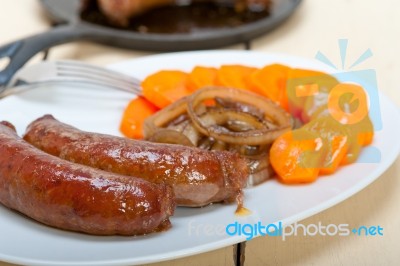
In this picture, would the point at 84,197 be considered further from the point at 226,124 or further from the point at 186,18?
the point at 186,18

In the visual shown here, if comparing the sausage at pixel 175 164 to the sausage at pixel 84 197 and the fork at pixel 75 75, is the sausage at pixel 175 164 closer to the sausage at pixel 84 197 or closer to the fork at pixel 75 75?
the sausage at pixel 84 197

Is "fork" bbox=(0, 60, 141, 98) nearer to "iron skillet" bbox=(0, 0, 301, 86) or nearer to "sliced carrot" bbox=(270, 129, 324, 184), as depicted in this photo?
"iron skillet" bbox=(0, 0, 301, 86)

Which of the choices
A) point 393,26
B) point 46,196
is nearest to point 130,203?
point 46,196

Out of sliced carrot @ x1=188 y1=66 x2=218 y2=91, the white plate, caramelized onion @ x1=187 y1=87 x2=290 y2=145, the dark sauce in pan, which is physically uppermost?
the dark sauce in pan

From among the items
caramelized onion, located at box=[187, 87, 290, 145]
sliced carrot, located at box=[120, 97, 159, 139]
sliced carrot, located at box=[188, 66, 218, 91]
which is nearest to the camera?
caramelized onion, located at box=[187, 87, 290, 145]

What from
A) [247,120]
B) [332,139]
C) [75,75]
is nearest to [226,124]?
[247,120]

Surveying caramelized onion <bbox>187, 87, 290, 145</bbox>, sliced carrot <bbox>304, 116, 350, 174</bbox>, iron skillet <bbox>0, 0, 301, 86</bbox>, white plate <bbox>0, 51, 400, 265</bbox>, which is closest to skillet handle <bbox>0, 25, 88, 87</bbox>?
iron skillet <bbox>0, 0, 301, 86</bbox>

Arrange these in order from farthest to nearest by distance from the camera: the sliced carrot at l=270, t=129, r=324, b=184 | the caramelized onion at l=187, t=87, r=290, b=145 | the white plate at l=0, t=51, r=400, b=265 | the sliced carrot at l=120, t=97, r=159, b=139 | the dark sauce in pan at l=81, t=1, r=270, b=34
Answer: the dark sauce in pan at l=81, t=1, r=270, b=34 → the sliced carrot at l=120, t=97, r=159, b=139 → the caramelized onion at l=187, t=87, r=290, b=145 → the sliced carrot at l=270, t=129, r=324, b=184 → the white plate at l=0, t=51, r=400, b=265
